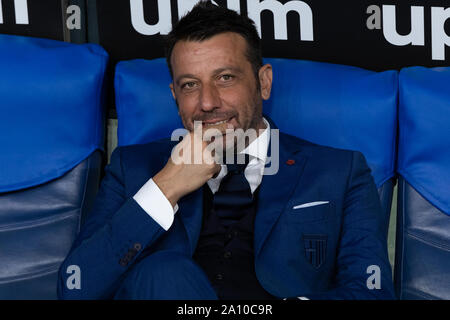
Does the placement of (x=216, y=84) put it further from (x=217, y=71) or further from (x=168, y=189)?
(x=168, y=189)

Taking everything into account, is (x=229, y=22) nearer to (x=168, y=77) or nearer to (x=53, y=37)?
(x=168, y=77)

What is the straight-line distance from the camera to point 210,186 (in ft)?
5.78

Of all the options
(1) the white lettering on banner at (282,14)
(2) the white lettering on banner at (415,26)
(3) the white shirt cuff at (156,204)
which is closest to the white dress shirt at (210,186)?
(3) the white shirt cuff at (156,204)

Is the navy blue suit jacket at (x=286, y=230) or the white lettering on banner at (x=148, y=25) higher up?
the white lettering on banner at (x=148, y=25)

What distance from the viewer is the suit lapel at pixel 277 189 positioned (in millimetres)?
1639

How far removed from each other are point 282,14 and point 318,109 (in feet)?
1.81

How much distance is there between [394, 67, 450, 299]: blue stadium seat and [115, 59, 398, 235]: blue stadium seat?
4 cm

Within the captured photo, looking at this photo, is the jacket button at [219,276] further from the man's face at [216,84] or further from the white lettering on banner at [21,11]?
the white lettering on banner at [21,11]

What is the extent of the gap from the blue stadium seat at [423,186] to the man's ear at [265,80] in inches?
17.6

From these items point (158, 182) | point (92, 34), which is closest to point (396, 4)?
point (92, 34)

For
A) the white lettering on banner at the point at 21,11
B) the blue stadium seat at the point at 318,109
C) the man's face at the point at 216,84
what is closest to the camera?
the man's face at the point at 216,84

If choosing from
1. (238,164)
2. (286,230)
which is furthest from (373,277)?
(238,164)
